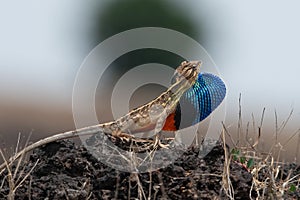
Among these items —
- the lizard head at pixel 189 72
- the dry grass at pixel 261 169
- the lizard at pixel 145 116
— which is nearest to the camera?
the dry grass at pixel 261 169

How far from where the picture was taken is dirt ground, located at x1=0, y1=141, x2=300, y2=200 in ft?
13.8

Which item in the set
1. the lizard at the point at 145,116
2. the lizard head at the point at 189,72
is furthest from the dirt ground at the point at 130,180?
the lizard head at the point at 189,72

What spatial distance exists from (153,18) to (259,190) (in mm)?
31030

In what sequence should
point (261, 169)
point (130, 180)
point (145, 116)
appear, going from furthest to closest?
point (145, 116)
point (261, 169)
point (130, 180)

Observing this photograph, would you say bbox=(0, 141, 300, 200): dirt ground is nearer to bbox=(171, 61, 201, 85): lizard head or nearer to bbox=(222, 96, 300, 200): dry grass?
bbox=(222, 96, 300, 200): dry grass

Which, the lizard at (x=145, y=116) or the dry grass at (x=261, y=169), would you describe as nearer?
the dry grass at (x=261, y=169)

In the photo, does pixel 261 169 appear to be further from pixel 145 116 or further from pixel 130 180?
pixel 130 180

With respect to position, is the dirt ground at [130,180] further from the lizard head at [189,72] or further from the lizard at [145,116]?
the lizard head at [189,72]

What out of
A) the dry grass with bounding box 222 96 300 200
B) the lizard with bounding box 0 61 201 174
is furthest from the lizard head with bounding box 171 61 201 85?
the dry grass with bounding box 222 96 300 200

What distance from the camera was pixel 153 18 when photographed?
35.2 metres

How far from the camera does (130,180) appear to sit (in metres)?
4.23

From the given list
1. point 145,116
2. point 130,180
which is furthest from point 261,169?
point 130,180

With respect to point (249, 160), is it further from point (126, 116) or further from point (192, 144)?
point (126, 116)

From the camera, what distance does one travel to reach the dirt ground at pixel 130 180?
422cm
